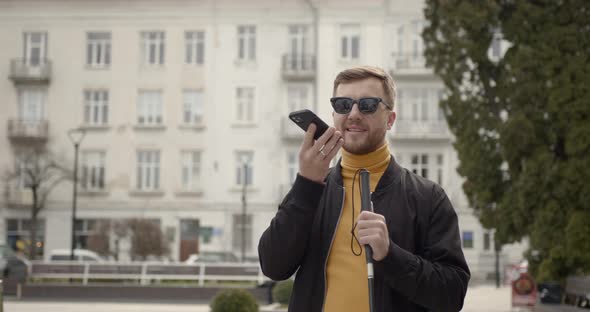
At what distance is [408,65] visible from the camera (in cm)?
4788

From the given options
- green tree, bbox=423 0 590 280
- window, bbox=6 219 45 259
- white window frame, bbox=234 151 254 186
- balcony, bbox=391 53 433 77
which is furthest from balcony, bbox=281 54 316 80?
green tree, bbox=423 0 590 280

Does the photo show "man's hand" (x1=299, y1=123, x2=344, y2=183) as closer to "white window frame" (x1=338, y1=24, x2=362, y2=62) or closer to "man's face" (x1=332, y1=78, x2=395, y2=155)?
"man's face" (x1=332, y1=78, x2=395, y2=155)

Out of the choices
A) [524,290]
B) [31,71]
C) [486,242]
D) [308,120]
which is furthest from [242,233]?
[308,120]

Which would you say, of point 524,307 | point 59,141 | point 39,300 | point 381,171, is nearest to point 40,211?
point 59,141

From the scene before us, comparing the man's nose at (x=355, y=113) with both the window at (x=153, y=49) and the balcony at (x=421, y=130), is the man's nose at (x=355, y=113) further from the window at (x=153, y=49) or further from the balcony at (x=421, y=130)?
the window at (x=153, y=49)

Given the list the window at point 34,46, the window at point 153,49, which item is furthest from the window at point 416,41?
the window at point 34,46

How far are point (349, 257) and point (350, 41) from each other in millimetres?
45943

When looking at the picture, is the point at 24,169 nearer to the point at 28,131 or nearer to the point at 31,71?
the point at 28,131

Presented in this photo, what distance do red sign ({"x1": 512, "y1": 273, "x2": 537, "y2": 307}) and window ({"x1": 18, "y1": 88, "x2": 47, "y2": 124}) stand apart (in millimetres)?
34981

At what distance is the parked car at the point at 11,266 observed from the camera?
31.3 m

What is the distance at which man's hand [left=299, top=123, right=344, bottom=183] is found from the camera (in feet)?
11.2

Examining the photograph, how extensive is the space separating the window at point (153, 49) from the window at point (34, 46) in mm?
5244

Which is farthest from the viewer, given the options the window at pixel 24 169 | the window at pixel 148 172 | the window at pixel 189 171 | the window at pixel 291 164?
the window at pixel 148 172

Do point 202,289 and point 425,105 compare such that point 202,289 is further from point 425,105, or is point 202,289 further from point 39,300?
point 425,105
